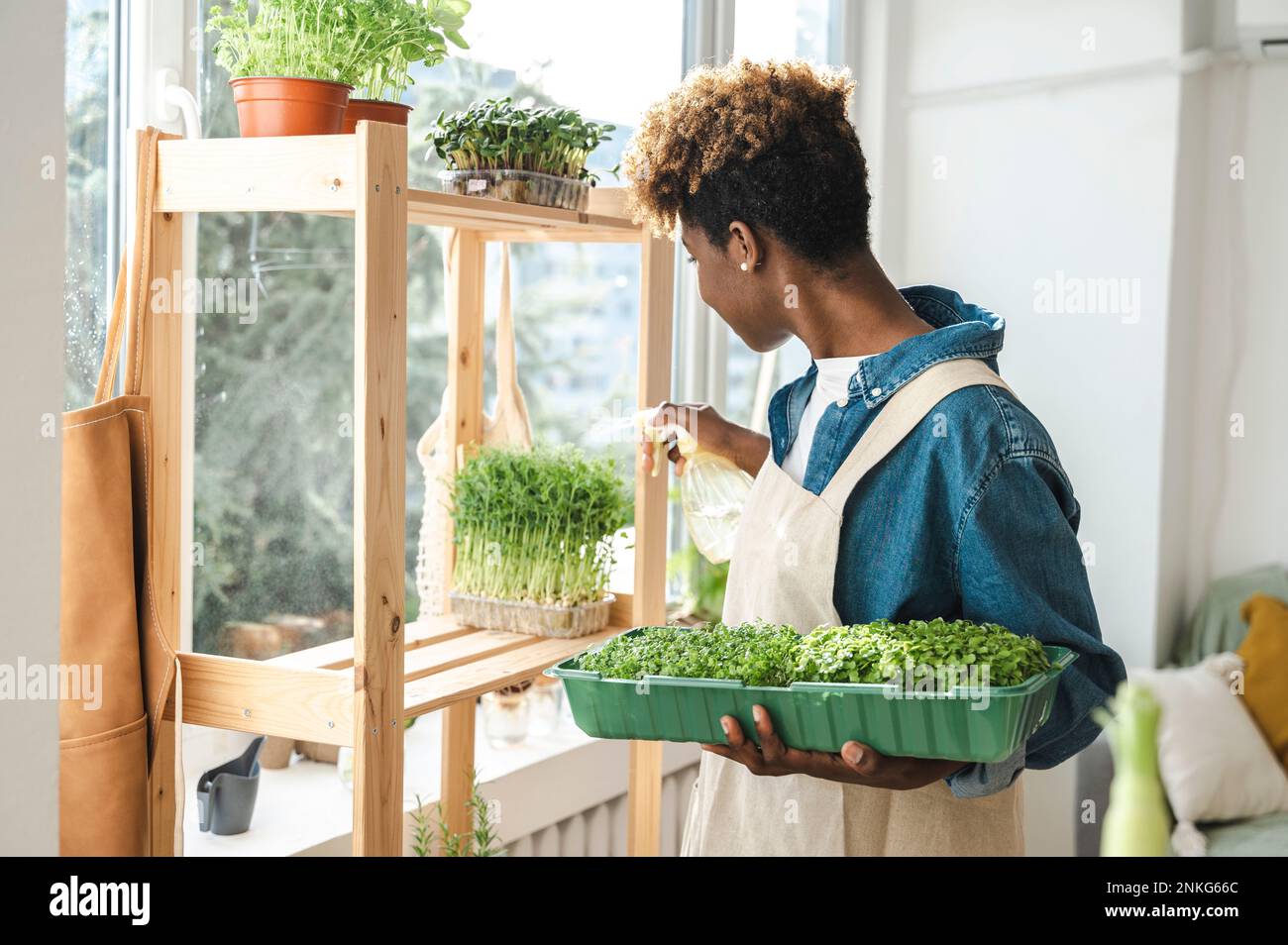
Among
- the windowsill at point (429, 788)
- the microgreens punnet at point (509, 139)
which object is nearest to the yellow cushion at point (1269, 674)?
the windowsill at point (429, 788)

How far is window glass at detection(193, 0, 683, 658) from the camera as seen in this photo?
1815 mm

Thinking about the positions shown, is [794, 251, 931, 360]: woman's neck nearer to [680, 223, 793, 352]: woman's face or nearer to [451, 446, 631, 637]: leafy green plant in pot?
[680, 223, 793, 352]: woman's face

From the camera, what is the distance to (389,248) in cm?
128

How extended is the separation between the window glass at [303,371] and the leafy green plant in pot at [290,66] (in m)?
0.40

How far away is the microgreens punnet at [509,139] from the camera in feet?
5.19

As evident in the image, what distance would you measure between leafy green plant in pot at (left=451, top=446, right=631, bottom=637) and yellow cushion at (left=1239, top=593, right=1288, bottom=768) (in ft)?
6.04

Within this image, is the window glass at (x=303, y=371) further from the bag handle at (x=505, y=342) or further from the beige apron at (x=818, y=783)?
the beige apron at (x=818, y=783)

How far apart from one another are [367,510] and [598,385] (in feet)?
4.63

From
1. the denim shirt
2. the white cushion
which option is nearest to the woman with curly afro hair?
the denim shirt

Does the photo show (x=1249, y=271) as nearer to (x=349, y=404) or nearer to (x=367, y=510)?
(x=349, y=404)

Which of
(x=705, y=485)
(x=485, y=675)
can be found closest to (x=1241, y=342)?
(x=705, y=485)

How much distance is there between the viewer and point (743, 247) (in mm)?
1293
